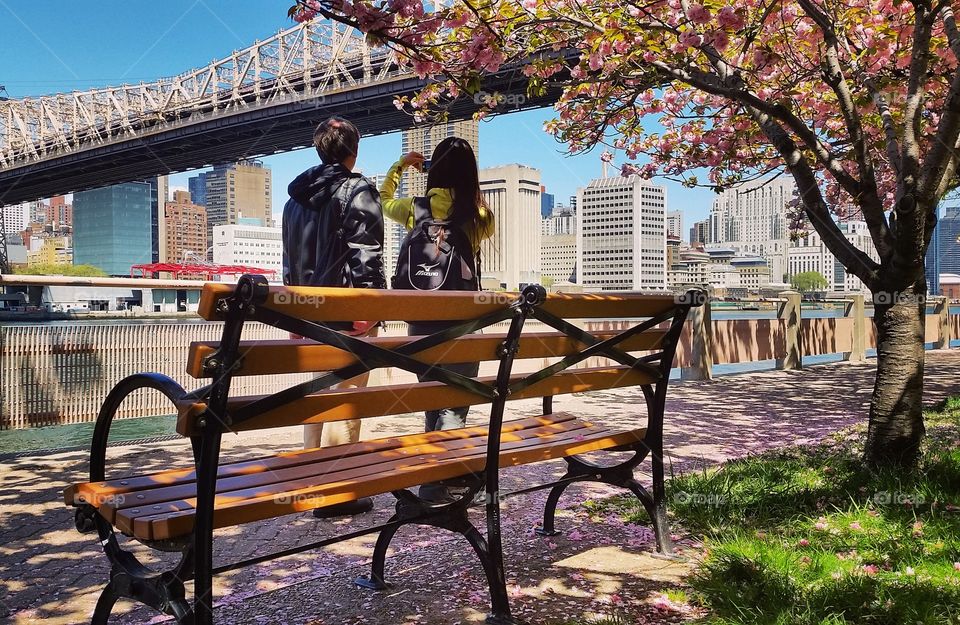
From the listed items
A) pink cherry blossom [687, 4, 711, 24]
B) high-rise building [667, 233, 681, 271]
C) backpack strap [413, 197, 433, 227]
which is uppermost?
high-rise building [667, 233, 681, 271]

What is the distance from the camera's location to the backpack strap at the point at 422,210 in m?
3.67

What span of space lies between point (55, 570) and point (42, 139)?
6132 cm

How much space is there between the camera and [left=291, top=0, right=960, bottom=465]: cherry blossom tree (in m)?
3.76

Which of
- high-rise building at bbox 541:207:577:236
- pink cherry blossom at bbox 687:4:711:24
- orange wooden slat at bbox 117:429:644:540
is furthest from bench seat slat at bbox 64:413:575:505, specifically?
high-rise building at bbox 541:207:577:236

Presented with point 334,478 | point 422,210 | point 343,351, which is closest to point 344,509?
point 422,210

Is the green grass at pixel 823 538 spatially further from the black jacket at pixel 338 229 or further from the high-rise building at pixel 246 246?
the high-rise building at pixel 246 246

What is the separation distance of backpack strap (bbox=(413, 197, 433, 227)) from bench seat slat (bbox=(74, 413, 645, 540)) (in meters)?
1.15

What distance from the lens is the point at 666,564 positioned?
2.87m

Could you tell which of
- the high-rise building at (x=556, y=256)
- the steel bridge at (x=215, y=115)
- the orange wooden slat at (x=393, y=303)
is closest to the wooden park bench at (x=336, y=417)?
the orange wooden slat at (x=393, y=303)

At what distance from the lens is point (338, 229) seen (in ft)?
11.9

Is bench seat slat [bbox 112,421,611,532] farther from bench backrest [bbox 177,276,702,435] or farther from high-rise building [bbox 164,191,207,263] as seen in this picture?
high-rise building [bbox 164,191,207,263]

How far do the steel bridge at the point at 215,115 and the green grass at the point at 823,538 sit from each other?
26327mm

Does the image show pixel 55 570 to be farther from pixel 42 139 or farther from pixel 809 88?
pixel 42 139

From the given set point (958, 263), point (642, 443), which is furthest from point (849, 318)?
point (958, 263)
